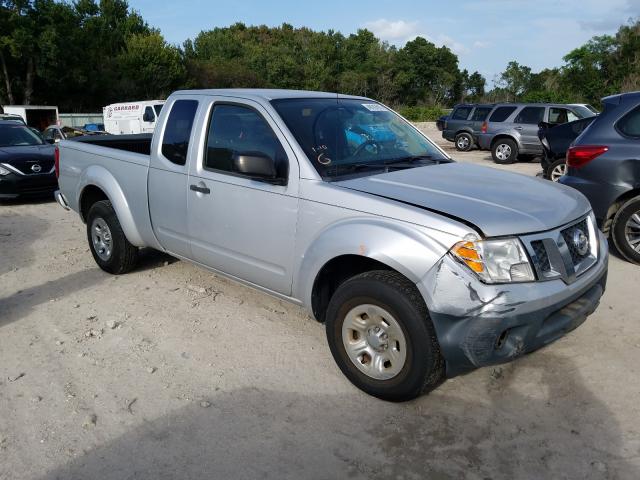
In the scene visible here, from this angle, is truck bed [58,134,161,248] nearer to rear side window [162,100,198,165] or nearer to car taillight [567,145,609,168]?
rear side window [162,100,198,165]

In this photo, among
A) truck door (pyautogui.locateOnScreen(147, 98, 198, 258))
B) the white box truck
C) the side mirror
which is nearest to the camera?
the side mirror

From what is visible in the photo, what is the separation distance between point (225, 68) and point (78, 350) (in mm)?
62665

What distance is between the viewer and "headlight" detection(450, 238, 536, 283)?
113 inches

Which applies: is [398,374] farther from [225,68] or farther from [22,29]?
[225,68]

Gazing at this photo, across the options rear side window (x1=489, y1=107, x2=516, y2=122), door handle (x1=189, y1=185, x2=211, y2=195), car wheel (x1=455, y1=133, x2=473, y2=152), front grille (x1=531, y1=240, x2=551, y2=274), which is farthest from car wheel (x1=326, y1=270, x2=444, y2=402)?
car wheel (x1=455, y1=133, x2=473, y2=152)

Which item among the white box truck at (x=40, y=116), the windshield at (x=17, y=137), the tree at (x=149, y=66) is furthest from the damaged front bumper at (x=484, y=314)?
the tree at (x=149, y=66)

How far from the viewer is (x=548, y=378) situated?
11.7 feet

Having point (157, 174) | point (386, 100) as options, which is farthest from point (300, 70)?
point (157, 174)

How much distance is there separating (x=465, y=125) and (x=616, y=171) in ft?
47.7

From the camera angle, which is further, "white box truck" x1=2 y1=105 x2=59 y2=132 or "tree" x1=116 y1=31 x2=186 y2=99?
"tree" x1=116 y1=31 x2=186 y2=99

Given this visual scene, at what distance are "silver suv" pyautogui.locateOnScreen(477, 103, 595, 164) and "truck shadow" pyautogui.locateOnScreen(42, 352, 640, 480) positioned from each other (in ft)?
44.1

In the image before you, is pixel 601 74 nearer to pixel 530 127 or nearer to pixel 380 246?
pixel 530 127

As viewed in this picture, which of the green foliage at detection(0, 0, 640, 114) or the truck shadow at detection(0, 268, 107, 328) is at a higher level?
the green foliage at detection(0, 0, 640, 114)

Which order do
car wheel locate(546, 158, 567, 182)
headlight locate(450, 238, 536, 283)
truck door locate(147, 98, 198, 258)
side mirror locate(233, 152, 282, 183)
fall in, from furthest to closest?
car wheel locate(546, 158, 567, 182)
truck door locate(147, 98, 198, 258)
side mirror locate(233, 152, 282, 183)
headlight locate(450, 238, 536, 283)
